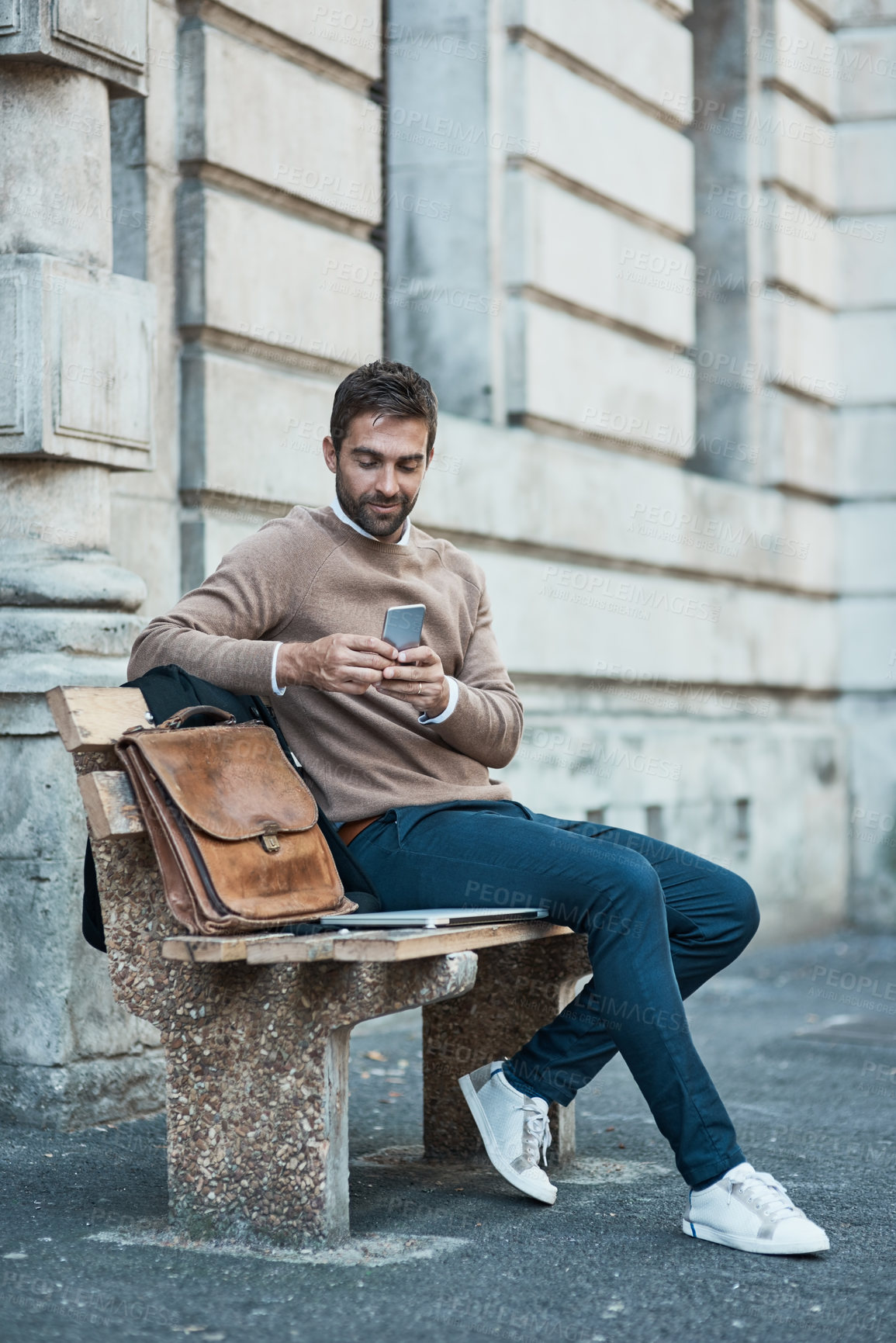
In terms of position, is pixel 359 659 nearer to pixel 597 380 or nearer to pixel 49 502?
pixel 49 502

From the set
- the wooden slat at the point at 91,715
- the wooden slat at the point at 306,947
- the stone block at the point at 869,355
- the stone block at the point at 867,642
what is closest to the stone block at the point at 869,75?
the stone block at the point at 869,355

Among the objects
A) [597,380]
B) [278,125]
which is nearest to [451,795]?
[278,125]

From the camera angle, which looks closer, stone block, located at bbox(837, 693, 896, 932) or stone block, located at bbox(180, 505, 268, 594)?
stone block, located at bbox(180, 505, 268, 594)

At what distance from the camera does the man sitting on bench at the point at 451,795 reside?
3.60 meters

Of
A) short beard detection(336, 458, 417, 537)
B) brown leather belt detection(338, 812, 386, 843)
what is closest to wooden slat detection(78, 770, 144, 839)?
brown leather belt detection(338, 812, 386, 843)

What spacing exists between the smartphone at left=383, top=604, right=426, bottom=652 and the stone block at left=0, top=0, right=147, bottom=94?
1961 millimetres

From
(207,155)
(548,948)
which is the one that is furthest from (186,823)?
(207,155)

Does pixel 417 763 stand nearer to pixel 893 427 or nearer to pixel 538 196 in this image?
pixel 538 196

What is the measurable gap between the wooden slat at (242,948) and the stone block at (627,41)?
15.9 ft

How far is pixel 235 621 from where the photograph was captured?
3807 millimetres

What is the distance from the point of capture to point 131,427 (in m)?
4.88

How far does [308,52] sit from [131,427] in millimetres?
1792

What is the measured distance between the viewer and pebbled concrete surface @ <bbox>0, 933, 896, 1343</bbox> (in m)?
3.04

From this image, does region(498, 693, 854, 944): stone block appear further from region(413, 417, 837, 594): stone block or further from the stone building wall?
region(413, 417, 837, 594): stone block
